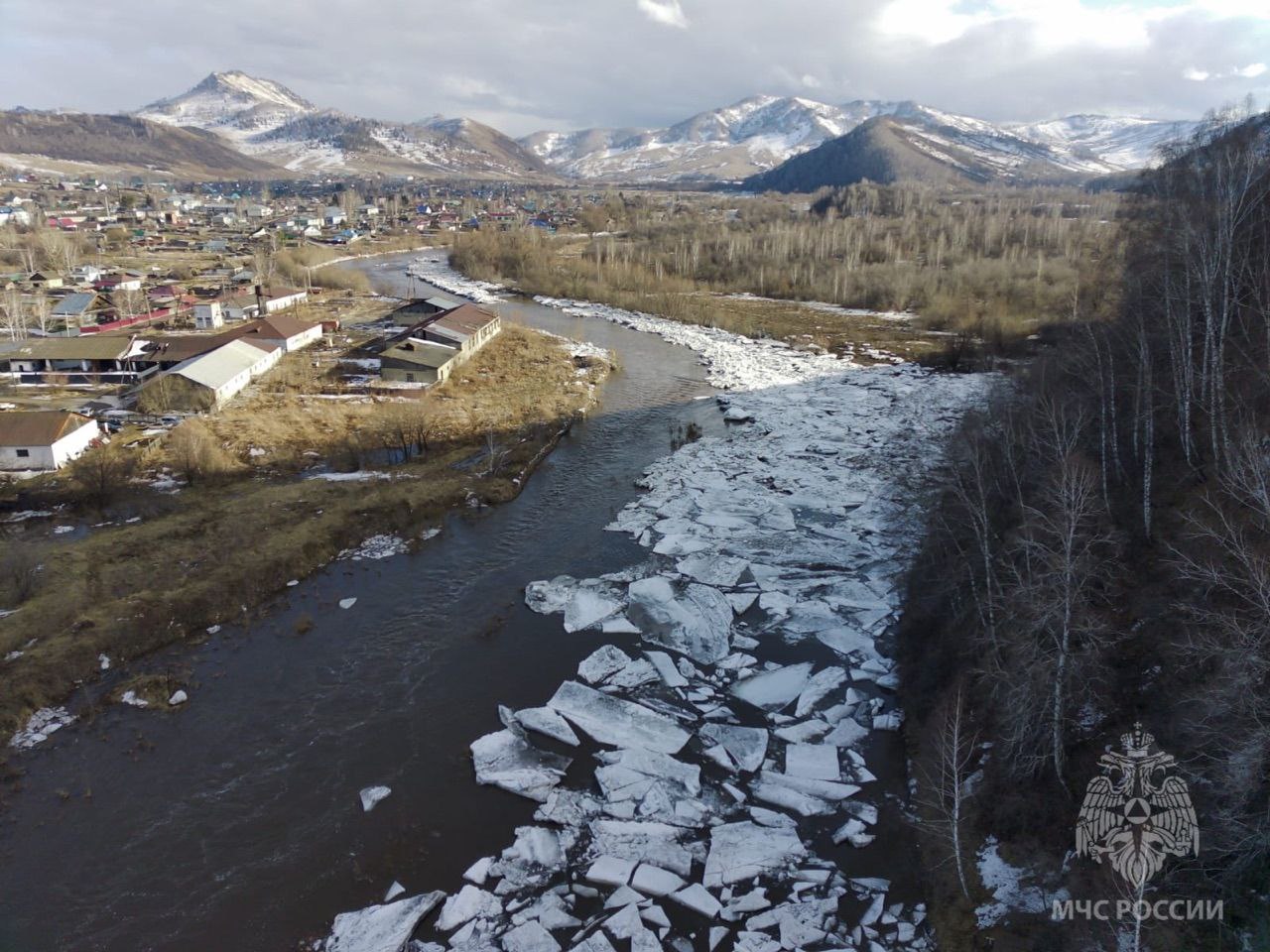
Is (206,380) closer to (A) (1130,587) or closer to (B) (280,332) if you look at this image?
(B) (280,332)

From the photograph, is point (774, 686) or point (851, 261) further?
point (851, 261)

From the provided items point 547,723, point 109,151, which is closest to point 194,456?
point 547,723

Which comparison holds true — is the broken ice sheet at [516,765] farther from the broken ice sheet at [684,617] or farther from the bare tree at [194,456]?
the bare tree at [194,456]

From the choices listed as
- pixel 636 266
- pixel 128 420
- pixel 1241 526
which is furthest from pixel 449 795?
pixel 636 266

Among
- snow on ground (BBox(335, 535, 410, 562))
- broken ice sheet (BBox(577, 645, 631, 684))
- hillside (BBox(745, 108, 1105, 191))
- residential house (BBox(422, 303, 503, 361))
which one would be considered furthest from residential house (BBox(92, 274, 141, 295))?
hillside (BBox(745, 108, 1105, 191))

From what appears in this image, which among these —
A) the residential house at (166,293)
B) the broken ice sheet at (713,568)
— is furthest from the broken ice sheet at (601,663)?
the residential house at (166,293)

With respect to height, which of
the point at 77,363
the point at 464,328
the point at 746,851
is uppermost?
the point at 464,328
